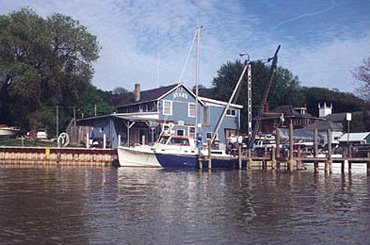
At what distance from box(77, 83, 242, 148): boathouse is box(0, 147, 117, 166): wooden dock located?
11.5 ft

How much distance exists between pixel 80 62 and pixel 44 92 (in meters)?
5.78

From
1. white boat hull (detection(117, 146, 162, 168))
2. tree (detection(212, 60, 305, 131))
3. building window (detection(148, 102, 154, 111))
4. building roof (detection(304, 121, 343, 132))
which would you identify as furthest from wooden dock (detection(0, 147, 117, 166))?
building roof (detection(304, 121, 343, 132))

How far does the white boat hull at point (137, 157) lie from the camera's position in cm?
4284

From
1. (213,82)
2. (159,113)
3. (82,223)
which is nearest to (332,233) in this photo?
(82,223)

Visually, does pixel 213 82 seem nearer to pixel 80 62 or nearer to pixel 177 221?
pixel 80 62

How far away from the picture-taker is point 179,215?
15.7m

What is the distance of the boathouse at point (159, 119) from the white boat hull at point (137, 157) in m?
5.74

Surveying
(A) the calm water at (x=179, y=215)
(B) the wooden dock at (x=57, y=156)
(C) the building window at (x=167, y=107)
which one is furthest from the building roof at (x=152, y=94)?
(A) the calm water at (x=179, y=215)

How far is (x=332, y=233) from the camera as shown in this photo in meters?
13.3

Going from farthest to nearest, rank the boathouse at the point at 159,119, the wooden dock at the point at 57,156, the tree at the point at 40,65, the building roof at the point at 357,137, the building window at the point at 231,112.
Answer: the building roof at the point at 357,137, the building window at the point at 231,112, the tree at the point at 40,65, the boathouse at the point at 159,119, the wooden dock at the point at 57,156

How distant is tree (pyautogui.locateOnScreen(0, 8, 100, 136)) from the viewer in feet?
181

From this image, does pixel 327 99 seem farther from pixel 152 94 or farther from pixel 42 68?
pixel 42 68

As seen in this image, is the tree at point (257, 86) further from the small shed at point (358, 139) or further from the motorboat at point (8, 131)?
the motorboat at point (8, 131)

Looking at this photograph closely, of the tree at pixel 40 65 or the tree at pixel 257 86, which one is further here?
the tree at pixel 257 86
